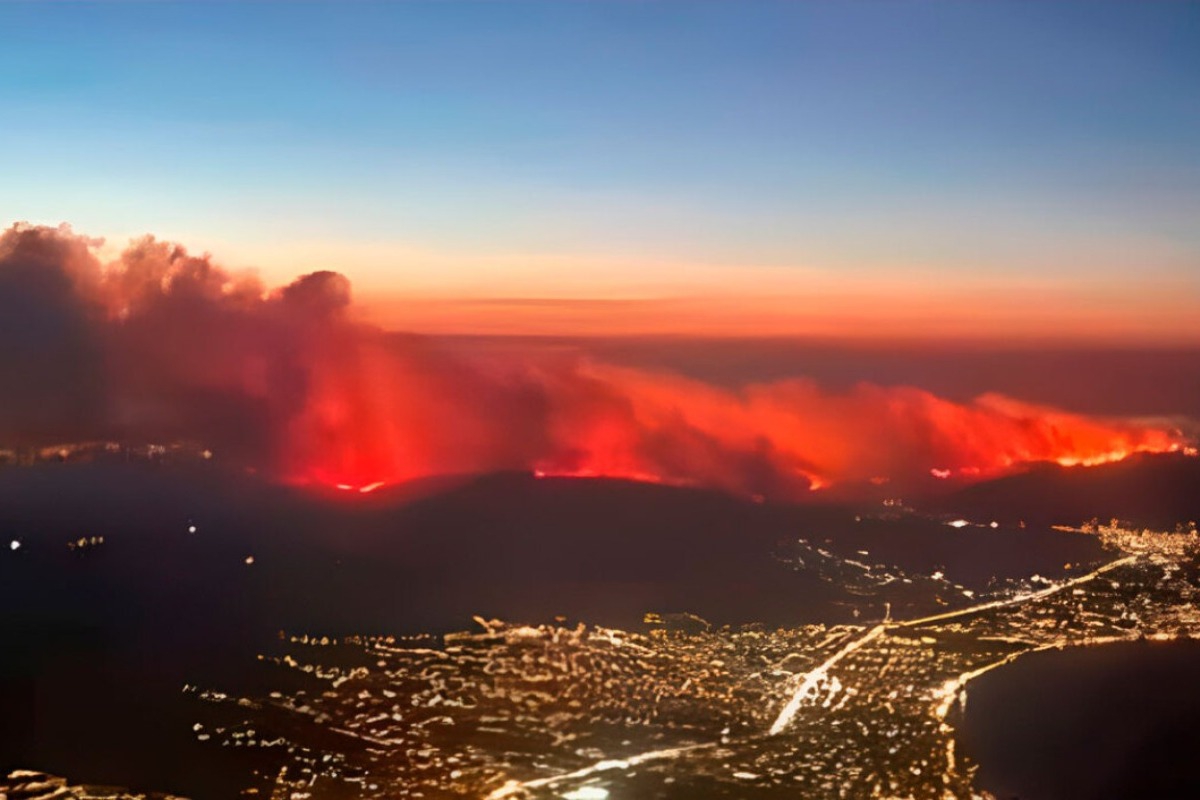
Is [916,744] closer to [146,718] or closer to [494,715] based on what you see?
[494,715]

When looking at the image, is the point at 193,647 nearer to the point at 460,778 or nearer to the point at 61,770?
the point at 61,770

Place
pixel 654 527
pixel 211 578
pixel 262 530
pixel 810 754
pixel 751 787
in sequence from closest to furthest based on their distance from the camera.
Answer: pixel 751 787
pixel 810 754
pixel 211 578
pixel 262 530
pixel 654 527

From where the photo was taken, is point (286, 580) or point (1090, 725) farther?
point (286, 580)

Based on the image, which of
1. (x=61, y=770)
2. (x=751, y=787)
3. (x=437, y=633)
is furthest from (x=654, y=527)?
(x=61, y=770)

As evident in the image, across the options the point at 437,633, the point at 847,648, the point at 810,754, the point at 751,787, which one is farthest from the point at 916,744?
the point at 437,633

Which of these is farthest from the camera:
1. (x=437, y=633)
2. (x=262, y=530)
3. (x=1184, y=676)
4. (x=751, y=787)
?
(x=262, y=530)

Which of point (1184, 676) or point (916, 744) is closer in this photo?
point (916, 744)
